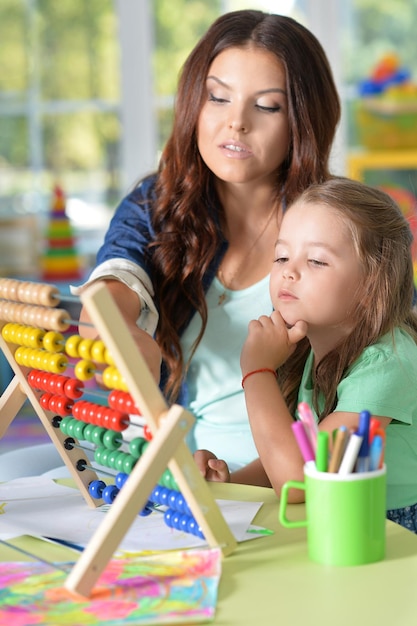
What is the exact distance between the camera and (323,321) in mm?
1454

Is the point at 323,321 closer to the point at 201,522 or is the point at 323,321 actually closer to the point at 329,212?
the point at 329,212

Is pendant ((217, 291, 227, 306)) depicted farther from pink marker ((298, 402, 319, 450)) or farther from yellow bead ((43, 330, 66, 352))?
pink marker ((298, 402, 319, 450))

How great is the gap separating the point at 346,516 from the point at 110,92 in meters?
3.70

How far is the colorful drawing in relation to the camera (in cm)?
91

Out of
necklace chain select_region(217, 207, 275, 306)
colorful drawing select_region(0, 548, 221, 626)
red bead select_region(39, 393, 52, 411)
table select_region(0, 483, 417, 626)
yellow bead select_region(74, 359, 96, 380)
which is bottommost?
colorful drawing select_region(0, 548, 221, 626)

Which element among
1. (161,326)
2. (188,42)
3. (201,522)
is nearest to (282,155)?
(161,326)

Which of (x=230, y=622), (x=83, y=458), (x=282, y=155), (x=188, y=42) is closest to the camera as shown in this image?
(x=230, y=622)

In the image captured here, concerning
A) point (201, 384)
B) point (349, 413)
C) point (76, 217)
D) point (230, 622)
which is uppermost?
point (76, 217)

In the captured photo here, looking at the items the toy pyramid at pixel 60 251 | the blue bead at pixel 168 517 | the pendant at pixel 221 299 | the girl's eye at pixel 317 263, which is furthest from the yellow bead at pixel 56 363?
the toy pyramid at pixel 60 251

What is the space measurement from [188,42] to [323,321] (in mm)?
3200

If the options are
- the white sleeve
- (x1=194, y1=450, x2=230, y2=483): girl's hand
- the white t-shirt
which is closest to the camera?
(x1=194, y1=450, x2=230, y2=483): girl's hand

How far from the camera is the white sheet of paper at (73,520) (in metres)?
1.11

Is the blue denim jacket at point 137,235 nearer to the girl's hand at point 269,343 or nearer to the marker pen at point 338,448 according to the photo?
the girl's hand at point 269,343

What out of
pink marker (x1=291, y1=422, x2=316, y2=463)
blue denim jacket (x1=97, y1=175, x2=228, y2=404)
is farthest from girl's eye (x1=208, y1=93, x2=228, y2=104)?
pink marker (x1=291, y1=422, x2=316, y2=463)
